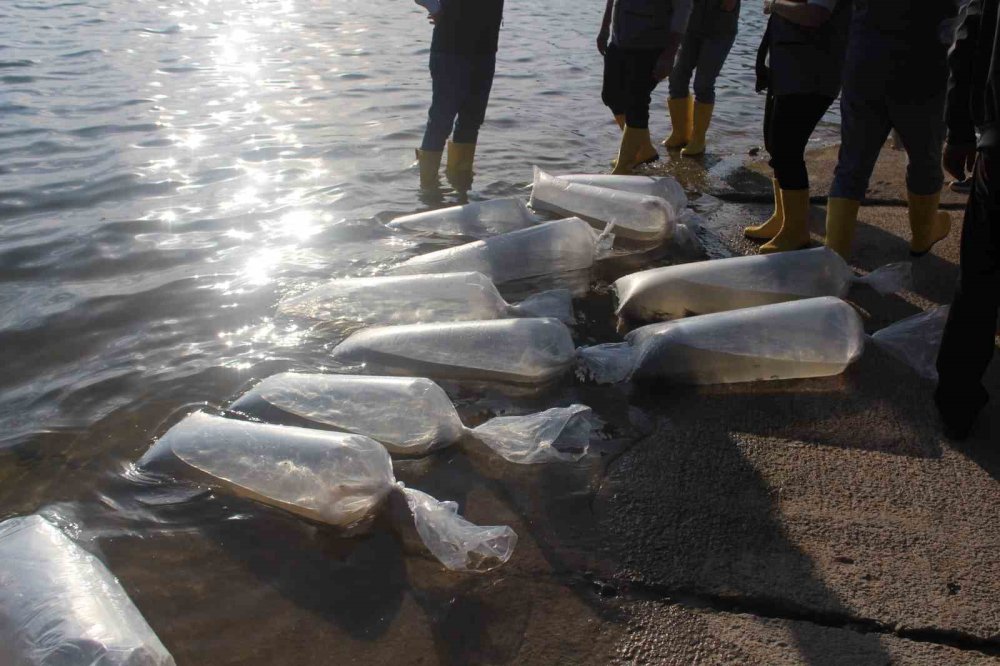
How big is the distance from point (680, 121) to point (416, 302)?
13.2 feet

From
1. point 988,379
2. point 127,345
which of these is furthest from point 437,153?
point 988,379

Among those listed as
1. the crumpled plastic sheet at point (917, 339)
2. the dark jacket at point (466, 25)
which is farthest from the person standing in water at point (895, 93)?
the dark jacket at point (466, 25)

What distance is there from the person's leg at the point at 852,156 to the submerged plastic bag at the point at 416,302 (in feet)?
4.55

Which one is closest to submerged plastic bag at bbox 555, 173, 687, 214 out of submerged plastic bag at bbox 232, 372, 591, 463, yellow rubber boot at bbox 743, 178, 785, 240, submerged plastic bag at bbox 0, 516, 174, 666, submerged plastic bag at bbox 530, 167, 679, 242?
submerged plastic bag at bbox 530, 167, 679, 242

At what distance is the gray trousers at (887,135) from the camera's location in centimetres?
354

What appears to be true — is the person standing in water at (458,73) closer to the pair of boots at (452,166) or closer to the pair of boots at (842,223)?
the pair of boots at (452,166)

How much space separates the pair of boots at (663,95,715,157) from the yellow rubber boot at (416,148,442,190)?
2153 mm

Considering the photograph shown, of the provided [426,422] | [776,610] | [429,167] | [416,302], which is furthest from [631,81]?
[776,610]

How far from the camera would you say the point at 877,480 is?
244 centimetres

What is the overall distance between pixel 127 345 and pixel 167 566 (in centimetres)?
150

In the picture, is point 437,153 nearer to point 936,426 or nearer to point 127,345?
point 127,345

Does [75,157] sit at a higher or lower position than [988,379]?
lower

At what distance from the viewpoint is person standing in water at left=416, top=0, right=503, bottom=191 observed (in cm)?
497

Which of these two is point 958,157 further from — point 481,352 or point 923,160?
point 481,352
